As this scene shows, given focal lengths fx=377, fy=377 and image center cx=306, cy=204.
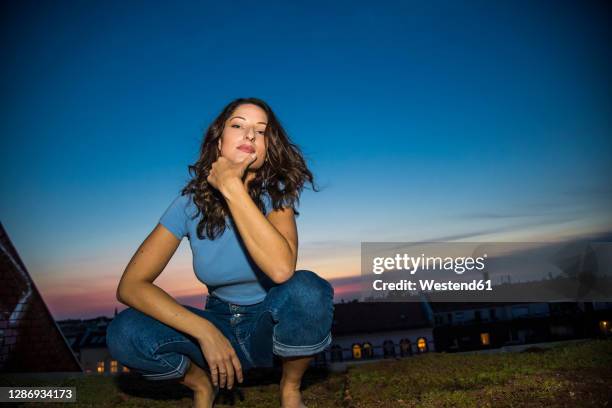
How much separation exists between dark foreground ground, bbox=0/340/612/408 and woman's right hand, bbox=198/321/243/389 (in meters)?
1.18

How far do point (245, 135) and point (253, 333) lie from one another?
4.29 ft

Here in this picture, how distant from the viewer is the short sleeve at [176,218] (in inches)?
98.7

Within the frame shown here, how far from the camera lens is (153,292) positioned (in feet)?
7.06

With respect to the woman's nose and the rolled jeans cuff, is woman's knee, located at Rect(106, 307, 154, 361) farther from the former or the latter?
the woman's nose

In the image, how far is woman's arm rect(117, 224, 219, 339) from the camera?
206 cm

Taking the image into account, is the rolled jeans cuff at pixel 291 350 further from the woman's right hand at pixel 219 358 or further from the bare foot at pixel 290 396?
the bare foot at pixel 290 396

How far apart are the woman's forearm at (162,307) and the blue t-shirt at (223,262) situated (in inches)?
14.7

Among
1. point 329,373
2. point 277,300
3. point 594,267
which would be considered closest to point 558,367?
point 329,373

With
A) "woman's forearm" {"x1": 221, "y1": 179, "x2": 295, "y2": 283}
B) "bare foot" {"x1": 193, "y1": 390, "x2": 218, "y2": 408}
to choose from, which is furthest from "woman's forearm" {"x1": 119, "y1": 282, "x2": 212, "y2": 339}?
"bare foot" {"x1": 193, "y1": 390, "x2": 218, "y2": 408}

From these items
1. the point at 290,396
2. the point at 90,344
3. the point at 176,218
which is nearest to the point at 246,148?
the point at 176,218

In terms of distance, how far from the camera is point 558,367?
12.2 feet

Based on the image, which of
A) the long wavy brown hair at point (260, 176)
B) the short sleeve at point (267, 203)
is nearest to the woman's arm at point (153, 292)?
the long wavy brown hair at point (260, 176)

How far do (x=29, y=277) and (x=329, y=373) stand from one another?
292 inches

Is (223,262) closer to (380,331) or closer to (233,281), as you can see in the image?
(233,281)
